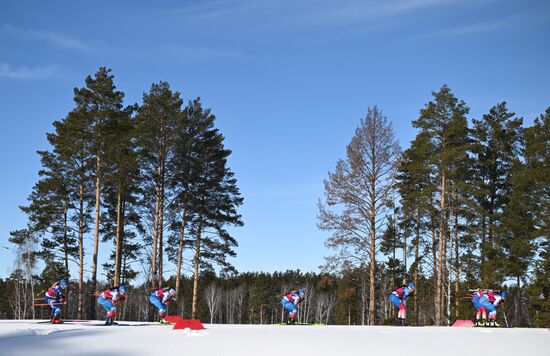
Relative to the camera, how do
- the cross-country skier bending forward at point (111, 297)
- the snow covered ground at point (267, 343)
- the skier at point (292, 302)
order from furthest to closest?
the skier at point (292, 302), the cross-country skier bending forward at point (111, 297), the snow covered ground at point (267, 343)

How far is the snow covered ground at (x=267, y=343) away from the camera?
13.3 metres

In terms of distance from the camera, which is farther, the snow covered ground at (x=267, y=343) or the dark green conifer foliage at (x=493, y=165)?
the dark green conifer foliage at (x=493, y=165)

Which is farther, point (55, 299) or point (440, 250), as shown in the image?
point (440, 250)

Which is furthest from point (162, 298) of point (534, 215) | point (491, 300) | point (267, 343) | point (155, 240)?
point (534, 215)

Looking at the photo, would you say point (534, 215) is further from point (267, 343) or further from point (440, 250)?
point (267, 343)

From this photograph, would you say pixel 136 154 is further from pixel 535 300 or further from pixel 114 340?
pixel 535 300

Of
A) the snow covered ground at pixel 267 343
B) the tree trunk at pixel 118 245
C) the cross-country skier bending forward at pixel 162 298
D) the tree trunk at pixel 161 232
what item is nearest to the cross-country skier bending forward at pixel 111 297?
the cross-country skier bending forward at pixel 162 298

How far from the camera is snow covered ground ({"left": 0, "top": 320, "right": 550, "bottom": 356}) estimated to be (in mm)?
13297

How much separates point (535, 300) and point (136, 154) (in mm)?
24904

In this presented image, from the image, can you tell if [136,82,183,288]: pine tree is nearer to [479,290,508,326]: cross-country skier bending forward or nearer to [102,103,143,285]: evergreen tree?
[102,103,143,285]: evergreen tree

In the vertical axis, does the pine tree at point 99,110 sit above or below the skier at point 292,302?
above

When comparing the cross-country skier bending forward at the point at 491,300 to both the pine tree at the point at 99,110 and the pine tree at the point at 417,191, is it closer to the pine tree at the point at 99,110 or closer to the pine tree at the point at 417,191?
the pine tree at the point at 417,191

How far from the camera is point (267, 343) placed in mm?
14406

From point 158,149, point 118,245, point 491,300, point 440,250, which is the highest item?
point 158,149
